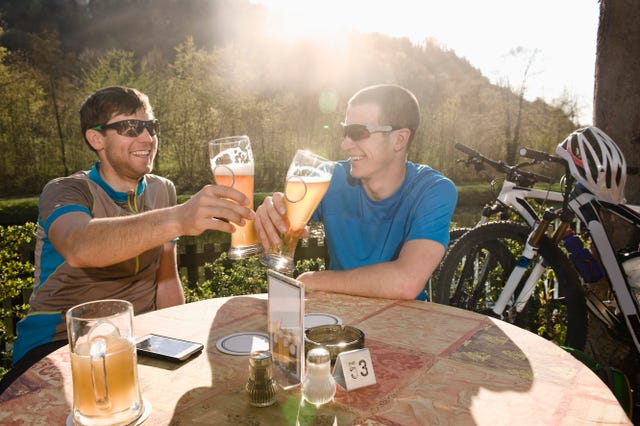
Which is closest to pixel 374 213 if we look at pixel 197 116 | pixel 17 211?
pixel 17 211

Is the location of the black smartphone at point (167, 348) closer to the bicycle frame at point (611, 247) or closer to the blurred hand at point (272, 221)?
the blurred hand at point (272, 221)

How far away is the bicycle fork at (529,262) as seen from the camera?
3627mm

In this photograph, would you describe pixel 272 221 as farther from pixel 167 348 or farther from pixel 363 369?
pixel 363 369

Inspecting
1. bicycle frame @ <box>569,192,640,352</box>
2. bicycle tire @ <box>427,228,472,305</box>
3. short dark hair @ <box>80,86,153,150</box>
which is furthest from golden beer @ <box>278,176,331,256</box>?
bicycle tire @ <box>427,228,472,305</box>

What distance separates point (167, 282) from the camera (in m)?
2.95

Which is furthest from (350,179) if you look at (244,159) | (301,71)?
(301,71)

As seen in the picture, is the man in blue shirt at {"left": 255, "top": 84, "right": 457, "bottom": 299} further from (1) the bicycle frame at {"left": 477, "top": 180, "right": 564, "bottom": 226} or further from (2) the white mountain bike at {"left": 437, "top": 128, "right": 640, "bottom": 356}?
(1) the bicycle frame at {"left": 477, "top": 180, "right": 564, "bottom": 226}

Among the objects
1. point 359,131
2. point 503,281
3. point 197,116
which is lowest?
point 503,281

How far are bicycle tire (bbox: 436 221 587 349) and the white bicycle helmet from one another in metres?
0.54

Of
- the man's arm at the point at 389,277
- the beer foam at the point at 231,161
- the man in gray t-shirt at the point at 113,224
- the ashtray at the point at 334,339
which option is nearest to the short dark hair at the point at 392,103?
the man's arm at the point at 389,277

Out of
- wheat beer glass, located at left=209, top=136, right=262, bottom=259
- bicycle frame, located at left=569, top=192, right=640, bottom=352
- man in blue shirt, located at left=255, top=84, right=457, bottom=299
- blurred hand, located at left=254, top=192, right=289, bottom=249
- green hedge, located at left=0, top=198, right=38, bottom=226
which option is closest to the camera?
wheat beer glass, located at left=209, top=136, right=262, bottom=259

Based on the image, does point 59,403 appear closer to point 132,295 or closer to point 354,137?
point 132,295

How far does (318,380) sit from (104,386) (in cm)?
52

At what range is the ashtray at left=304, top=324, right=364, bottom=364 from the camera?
141cm
